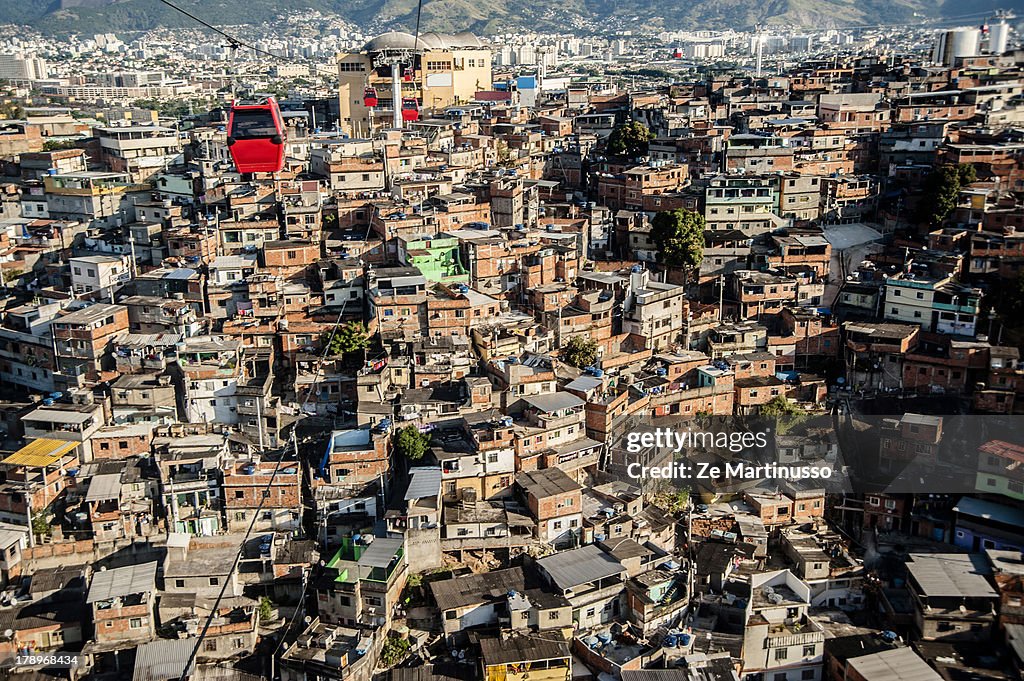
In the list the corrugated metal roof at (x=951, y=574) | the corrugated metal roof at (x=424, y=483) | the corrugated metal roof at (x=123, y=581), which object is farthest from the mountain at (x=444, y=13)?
the corrugated metal roof at (x=123, y=581)

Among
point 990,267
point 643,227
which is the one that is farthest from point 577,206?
point 990,267

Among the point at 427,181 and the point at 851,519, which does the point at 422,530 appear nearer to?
the point at 851,519

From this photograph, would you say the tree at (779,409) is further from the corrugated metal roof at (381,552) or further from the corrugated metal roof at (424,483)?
the corrugated metal roof at (381,552)

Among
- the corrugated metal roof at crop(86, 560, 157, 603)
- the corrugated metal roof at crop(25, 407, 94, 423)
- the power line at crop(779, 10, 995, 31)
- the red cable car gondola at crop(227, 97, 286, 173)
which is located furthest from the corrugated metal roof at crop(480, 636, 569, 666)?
the power line at crop(779, 10, 995, 31)

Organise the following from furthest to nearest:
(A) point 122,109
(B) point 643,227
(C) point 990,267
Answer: (A) point 122,109, (B) point 643,227, (C) point 990,267

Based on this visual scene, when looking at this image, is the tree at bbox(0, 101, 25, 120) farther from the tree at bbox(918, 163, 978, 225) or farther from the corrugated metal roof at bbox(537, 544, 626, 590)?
Answer: the corrugated metal roof at bbox(537, 544, 626, 590)

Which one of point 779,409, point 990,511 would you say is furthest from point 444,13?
point 990,511

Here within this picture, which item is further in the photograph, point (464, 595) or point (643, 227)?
point (643, 227)
